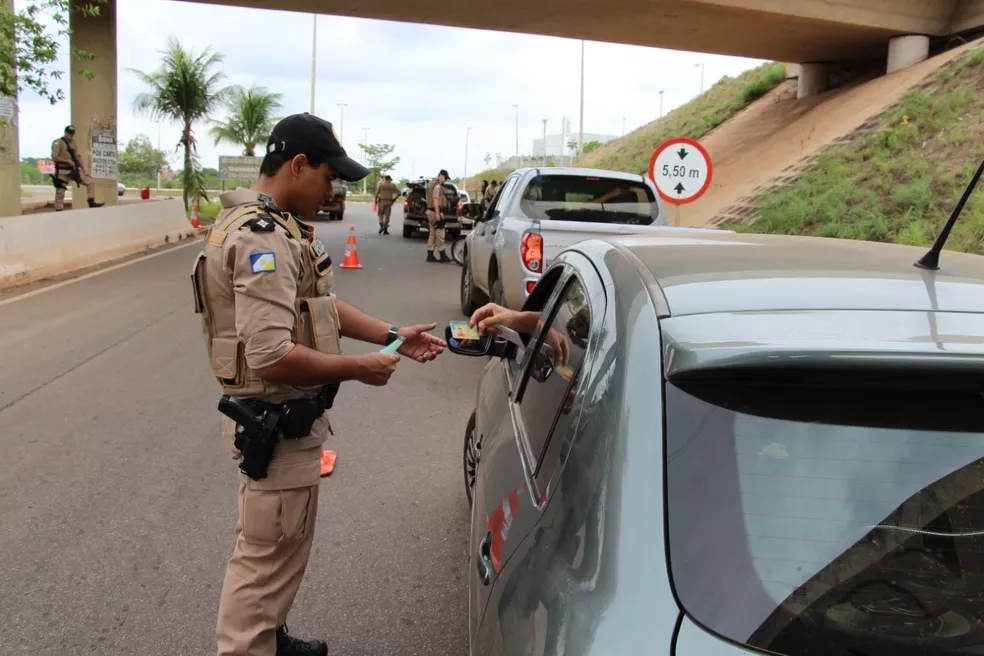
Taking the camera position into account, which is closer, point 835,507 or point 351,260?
point 835,507

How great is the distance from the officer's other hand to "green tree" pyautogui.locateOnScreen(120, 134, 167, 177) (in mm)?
87229

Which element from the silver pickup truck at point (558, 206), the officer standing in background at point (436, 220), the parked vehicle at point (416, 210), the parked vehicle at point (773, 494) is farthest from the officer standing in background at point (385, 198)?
the parked vehicle at point (773, 494)

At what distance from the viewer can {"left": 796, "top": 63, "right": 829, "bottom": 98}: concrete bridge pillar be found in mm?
23641

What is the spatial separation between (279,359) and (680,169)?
28.2ft

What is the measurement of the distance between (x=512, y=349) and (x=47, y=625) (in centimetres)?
213

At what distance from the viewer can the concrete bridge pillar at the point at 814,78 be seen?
23.6 m

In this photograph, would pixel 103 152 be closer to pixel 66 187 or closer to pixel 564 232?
pixel 66 187

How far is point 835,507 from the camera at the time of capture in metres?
1.45

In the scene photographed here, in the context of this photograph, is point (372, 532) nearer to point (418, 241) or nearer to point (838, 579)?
point (838, 579)

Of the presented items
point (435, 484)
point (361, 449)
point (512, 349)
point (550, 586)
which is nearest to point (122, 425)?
point (361, 449)

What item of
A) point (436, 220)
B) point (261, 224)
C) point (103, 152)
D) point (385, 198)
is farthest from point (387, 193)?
point (261, 224)

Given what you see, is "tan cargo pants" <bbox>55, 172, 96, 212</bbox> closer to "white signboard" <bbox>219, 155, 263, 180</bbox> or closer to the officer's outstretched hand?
"white signboard" <bbox>219, 155, 263, 180</bbox>

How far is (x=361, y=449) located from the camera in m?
5.30

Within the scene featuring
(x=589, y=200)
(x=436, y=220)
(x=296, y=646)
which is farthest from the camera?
(x=436, y=220)
